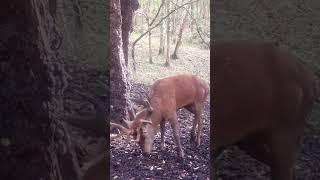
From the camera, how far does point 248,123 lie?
1.91 metres

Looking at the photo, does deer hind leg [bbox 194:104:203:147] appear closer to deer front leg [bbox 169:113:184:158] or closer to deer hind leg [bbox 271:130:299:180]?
deer front leg [bbox 169:113:184:158]

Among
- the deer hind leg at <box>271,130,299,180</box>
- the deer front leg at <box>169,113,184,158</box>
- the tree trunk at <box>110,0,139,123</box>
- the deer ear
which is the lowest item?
the deer hind leg at <box>271,130,299,180</box>

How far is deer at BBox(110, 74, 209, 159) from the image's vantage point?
6.22 feet

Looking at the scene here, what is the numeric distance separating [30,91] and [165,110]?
53 cm

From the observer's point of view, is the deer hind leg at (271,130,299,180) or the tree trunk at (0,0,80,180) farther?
the deer hind leg at (271,130,299,180)

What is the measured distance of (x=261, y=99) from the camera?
1.89 m

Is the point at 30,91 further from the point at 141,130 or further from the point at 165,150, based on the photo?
the point at 165,150

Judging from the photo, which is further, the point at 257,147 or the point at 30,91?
the point at 257,147

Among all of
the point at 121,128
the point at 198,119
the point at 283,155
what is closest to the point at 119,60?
the point at 121,128

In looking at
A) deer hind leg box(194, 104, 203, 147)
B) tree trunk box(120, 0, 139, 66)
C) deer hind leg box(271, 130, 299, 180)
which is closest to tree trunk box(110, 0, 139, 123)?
tree trunk box(120, 0, 139, 66)

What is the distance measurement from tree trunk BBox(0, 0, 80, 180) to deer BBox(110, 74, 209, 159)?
0.26 m

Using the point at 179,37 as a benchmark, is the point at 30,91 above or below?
below

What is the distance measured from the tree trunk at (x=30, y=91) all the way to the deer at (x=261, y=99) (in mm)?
610

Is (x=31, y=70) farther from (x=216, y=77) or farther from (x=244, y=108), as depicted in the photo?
(x=244, y=108)
